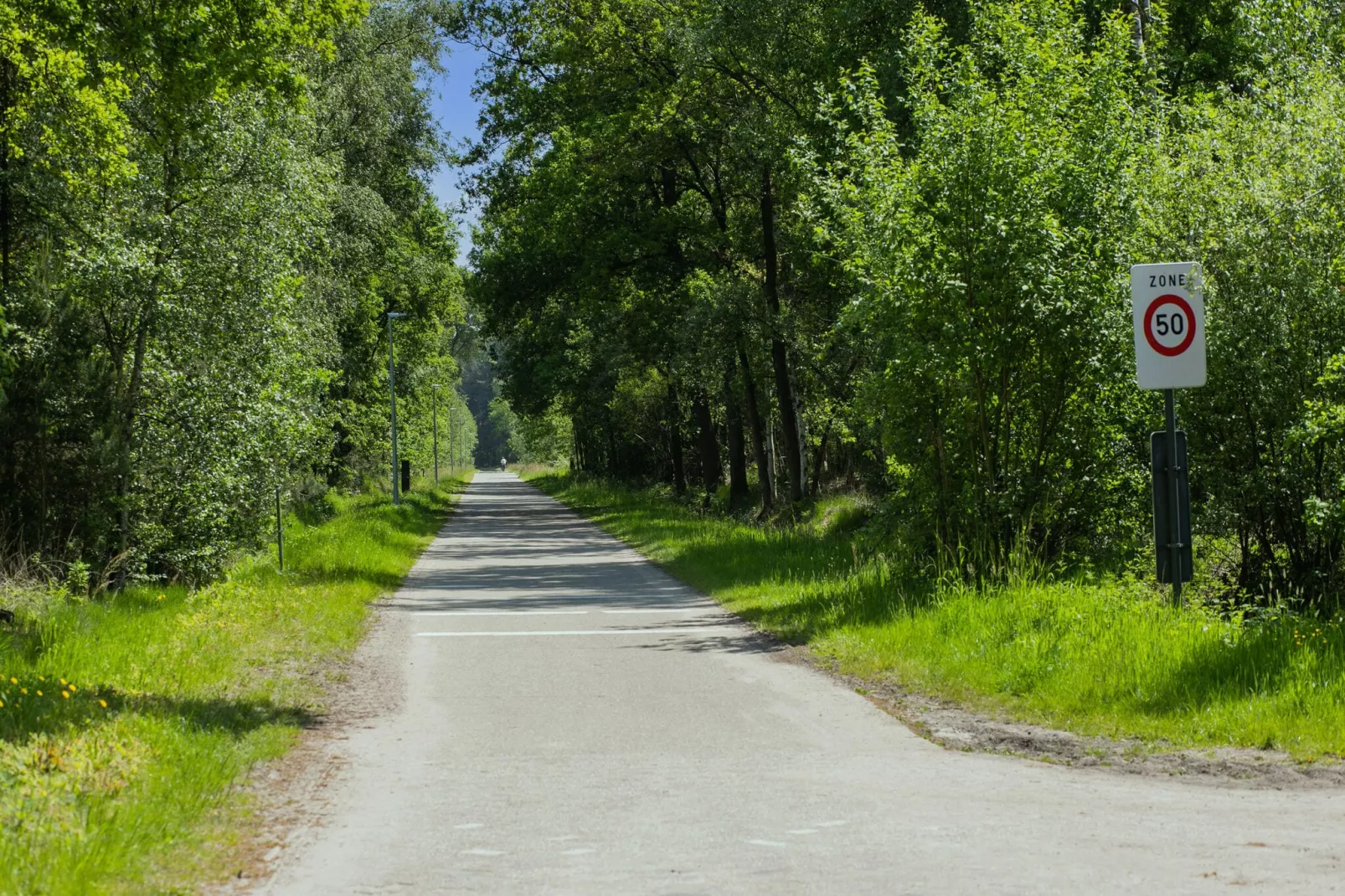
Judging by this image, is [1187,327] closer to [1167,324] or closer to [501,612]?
[1167,324]

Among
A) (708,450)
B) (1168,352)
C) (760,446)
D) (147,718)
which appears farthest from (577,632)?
(708,450)

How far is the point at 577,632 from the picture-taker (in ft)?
47.0

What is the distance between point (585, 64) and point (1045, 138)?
63.6ft

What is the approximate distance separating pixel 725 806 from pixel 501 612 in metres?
10.2

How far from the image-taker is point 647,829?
6.25 metres

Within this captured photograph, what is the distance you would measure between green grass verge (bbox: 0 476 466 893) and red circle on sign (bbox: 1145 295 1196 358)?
260 inches

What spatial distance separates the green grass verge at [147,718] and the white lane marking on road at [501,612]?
94cm

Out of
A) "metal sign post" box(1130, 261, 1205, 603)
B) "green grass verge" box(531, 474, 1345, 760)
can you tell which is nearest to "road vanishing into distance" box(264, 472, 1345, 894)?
"green grass verge" box(531, 474, 1345, 760)

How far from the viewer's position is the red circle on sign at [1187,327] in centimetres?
1023

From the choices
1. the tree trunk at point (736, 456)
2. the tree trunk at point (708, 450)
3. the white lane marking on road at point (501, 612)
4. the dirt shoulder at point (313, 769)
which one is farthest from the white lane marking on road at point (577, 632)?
the tree trunk at point (708, 450)

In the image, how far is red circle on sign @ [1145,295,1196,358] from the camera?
1023cm

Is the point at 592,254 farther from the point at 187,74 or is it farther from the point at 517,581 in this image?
the point at 187,74

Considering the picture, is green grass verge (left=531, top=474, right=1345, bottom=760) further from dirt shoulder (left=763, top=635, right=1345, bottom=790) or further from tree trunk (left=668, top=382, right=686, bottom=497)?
tree trunk (left=668, top=382, right=686, bottom=497)

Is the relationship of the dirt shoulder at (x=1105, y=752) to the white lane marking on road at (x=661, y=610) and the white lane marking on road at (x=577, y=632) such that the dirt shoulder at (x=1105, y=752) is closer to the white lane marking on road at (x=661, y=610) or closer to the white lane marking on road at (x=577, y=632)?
the white lane marking on road at (x=577, y=632)
